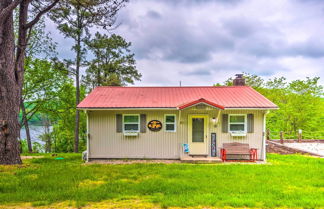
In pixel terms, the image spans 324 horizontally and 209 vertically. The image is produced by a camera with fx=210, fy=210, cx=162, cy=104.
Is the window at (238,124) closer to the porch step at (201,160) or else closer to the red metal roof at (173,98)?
the red metal roof at (173,98)

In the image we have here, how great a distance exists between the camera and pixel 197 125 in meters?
10.7

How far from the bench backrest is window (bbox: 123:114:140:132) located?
4.51 m

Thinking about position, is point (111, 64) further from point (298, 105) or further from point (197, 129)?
point (298, 105)

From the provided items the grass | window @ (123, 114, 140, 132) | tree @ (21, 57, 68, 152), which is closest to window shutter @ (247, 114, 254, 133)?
the grass

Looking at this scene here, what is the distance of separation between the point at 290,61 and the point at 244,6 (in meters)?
9.53

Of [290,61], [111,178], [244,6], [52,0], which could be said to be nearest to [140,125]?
[111,178]

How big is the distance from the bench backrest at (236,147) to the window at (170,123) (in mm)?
2680

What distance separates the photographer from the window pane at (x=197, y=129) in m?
10.6

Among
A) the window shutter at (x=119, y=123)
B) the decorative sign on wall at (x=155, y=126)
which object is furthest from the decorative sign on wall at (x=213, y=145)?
the window shutter at (x=119, y=123)

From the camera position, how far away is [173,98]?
11547 millimetres

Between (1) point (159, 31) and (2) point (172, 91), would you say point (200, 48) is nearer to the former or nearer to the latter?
(1) point (159, 31)

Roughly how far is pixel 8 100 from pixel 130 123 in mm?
5205

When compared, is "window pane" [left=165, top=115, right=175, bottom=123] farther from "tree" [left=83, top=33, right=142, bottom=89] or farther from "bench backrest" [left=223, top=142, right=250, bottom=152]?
"tree" [left=83, top=33, right=142, bottom=89]

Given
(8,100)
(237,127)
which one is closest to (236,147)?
(237,127)
